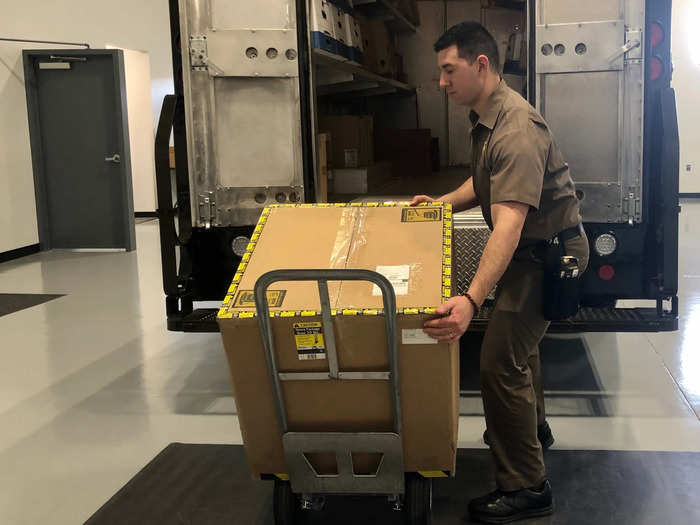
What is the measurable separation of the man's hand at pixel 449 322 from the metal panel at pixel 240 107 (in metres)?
1.84

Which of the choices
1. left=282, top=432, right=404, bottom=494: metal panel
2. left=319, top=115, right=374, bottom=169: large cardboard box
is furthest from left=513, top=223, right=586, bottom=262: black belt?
left=319, top=115, right=374, bottom=169: large cardboard box

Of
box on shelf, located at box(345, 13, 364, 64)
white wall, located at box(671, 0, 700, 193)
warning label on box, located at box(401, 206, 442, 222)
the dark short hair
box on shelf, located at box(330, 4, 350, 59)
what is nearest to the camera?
the dark short hair

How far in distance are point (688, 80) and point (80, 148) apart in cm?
960

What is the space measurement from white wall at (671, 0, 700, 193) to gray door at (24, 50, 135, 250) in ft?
28.8

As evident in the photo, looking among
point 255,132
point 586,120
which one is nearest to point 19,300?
point 255,132

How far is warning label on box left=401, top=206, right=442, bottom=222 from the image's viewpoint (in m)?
2.90

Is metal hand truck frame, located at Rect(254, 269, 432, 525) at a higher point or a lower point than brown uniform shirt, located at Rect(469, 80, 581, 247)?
lower

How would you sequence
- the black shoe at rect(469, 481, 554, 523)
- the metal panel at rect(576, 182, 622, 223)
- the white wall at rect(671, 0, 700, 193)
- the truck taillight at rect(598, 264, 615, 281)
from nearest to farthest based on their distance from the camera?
the black shoe at rect(469, 481, 554, 523) → the metal panel at rect(576, 182, 622, 223) → the truck taillight at rect(598, 264, 615, 281) → the white wall at rect(671, 0, 700, 193)

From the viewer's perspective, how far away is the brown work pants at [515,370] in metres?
2.93

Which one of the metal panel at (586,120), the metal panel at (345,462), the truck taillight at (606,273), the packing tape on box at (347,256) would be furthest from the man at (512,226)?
the truck taillight at (606,273)

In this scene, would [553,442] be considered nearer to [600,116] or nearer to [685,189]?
[600,116]

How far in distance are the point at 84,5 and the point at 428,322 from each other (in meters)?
11.2

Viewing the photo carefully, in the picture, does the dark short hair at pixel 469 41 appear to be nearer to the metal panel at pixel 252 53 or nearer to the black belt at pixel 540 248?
the black belt at pixel 540 248

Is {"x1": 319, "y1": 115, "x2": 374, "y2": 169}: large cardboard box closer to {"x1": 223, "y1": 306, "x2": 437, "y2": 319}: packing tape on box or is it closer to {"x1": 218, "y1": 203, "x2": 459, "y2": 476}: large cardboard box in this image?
{"x1": 218, "y1": 203, "x2": 459, "y2": 476}: large cardboard box
